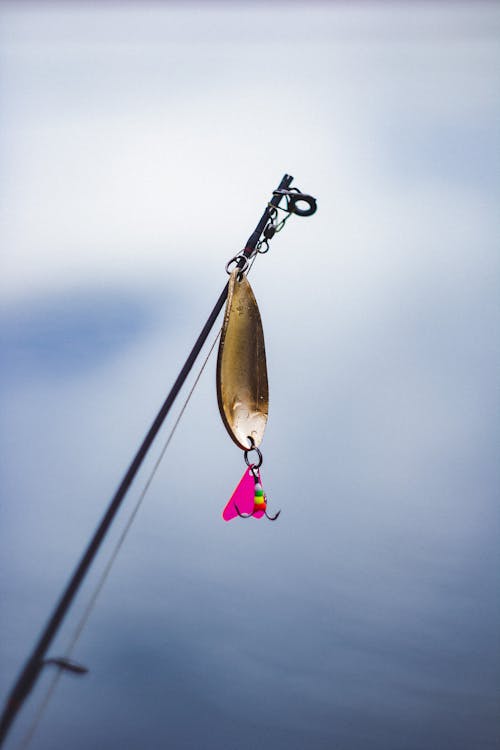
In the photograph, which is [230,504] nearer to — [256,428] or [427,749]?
[256,428]

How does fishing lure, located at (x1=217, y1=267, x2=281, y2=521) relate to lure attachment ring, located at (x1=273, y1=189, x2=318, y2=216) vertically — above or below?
below

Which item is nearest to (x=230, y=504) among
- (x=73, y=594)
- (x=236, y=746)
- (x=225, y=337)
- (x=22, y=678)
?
(x=225, y=337)

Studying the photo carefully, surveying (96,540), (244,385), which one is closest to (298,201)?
(244,385)

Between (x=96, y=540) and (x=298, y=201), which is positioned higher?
(x=298, y=201)

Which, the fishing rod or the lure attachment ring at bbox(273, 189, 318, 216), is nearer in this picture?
the fishing rod

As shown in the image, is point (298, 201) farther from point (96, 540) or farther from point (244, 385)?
point (96, 540)

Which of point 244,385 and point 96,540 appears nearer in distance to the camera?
point 96,540

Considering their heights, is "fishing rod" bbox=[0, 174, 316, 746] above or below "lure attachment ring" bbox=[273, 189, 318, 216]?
below

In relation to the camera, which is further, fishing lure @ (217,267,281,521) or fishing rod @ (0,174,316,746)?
fishing lure @ (217,267,281,521)
